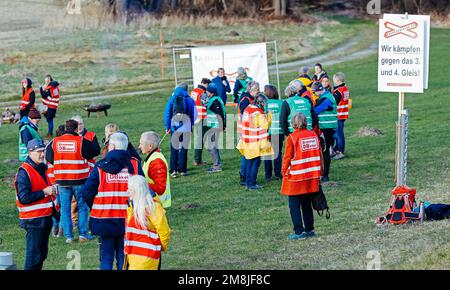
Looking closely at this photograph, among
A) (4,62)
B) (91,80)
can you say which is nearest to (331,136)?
(91,80)

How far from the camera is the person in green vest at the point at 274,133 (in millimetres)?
19047

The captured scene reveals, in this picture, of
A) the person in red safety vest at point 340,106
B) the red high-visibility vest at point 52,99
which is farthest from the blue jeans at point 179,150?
the red high-visibility vest at point 52,99

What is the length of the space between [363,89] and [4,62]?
20713 mm

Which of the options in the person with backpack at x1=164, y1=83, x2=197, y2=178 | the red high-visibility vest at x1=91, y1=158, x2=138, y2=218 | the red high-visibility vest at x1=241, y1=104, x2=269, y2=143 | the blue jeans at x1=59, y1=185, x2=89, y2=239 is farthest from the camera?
the person with backpack at x1=164, y1=83, x2=197, y2=178

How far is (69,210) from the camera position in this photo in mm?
15734

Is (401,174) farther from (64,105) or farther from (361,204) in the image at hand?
(64,105)

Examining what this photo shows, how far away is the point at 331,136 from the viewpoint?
20672 millimetres

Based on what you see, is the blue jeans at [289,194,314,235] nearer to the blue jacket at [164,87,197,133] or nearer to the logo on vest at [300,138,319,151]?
the logo on vest at [300,138,319,151]

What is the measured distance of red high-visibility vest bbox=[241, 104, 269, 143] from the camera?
18.8 meters

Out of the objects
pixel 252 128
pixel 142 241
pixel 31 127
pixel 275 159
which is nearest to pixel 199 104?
pixel 275 159

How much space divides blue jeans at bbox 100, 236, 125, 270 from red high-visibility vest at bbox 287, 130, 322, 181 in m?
3.23

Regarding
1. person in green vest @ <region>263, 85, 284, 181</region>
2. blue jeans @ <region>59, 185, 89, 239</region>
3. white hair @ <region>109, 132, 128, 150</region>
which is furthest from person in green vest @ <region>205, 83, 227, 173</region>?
white hair @ <region>109, 132, 128, 150</region>

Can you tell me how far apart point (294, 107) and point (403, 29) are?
3.20 m

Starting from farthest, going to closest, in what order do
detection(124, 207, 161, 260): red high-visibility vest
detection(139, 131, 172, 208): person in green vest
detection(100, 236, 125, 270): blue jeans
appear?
1. detection(139, 131, 172, 208): person in green vest
2. detection(100, 236, 125, 270): blue jeans
3. detection(124, 207, 161, 260): red high-visibility vest
